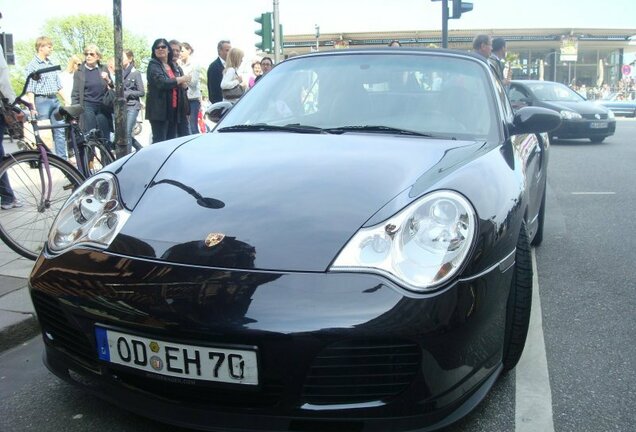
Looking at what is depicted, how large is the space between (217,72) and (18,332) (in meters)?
5.88

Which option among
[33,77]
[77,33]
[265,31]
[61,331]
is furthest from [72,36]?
[61,331]

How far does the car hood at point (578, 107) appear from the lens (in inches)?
518

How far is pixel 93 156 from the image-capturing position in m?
5.55

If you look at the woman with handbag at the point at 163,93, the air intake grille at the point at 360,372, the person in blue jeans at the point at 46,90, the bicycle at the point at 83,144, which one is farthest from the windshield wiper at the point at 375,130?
the person in blue jeans at the point at 46,90

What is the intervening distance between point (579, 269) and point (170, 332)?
Result: 10.6 ft

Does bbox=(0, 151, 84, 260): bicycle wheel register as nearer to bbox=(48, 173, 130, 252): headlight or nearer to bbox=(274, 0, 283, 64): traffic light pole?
bbox=(48, 173, 130, 252): headlight

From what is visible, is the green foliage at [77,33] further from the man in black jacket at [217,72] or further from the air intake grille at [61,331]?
the air intake grille at [61,331]

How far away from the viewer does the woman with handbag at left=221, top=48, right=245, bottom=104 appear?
7609 mm

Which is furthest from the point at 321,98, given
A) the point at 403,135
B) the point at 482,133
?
the point at 482,133

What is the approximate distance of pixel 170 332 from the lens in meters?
1.74

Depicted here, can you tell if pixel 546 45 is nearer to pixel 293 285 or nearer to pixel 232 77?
pixel 232 77

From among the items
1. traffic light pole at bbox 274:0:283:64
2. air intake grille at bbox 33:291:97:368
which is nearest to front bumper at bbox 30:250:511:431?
air intake grille at bbox 33:291:97:368

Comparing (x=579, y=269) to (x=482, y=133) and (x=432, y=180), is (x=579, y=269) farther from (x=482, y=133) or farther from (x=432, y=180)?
(x=432, y=180)

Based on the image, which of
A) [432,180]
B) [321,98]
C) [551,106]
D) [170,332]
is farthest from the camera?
[551,106]
